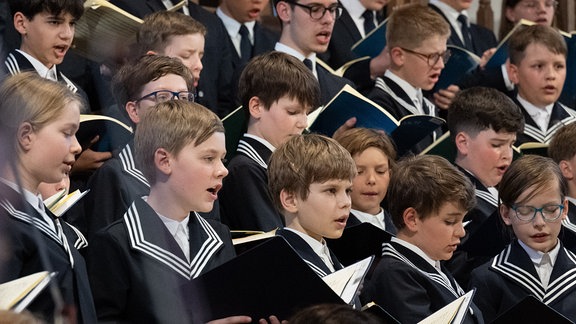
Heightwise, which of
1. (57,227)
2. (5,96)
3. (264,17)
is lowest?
(264,17)

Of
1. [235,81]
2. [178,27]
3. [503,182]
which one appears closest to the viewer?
[503,182]

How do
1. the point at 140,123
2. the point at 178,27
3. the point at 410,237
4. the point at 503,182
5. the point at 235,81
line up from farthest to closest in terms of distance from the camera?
the point at 235,81 → the point at 178,27 → the point at 503,182 → the point at 410,237 → the point at 140,123

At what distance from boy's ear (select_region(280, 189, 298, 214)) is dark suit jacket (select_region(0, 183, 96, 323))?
566mm

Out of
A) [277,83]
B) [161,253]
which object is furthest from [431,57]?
[161,253]

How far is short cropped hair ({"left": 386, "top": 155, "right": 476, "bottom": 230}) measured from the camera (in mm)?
3189

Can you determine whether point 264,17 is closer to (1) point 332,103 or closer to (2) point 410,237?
(1) point 332,103

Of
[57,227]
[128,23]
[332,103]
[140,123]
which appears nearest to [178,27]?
[128,23]

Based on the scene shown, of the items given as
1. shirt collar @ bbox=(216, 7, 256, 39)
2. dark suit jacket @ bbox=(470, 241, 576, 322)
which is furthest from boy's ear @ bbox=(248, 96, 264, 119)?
shirt collar @ bbox=(216, 7, 256, 39)

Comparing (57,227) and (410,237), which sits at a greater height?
(57,227)

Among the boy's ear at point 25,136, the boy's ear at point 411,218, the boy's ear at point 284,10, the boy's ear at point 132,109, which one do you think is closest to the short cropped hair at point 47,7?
the boy's ear at point 132,109

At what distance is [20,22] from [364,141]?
1.04 meters

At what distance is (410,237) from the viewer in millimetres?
3207

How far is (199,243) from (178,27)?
3.45 feet

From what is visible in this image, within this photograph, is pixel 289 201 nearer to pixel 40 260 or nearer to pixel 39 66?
pixel 40 260
